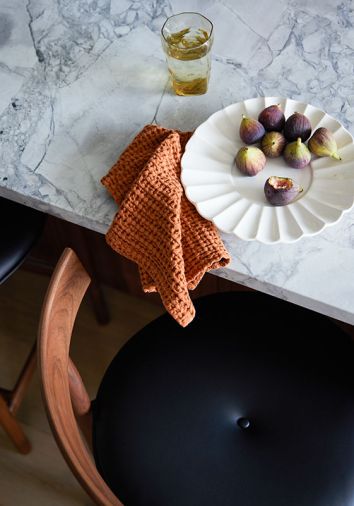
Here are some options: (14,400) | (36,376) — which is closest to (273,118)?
(14,400)

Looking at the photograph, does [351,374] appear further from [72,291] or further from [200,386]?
[72,291]

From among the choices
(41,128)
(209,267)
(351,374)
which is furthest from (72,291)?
(351,374)

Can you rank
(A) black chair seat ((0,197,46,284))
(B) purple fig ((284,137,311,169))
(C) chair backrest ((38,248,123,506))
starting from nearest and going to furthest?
(C) chair backrest ((38,248,123,506)), (B) purple fig ((284,137,311,169)), (A) black chair seat ((0,197,46,284))

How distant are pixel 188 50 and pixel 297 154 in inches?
9.2

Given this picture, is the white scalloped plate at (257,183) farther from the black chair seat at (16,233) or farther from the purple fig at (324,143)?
the black chair seat at (16,233)

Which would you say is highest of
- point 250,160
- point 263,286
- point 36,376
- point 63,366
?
point 250,160

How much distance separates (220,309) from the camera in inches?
39.5

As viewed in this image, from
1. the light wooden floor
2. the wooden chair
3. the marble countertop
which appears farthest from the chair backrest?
the light wooden floor

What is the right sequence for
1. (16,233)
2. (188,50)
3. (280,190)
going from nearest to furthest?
(280,190), (188,50), (16,233)

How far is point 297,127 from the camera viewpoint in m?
0.85

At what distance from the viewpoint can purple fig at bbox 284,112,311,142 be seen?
33.3 inches

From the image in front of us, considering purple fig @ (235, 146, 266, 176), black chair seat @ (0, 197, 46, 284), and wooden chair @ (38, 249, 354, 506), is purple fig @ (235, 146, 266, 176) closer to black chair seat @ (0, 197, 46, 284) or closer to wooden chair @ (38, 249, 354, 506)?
wooden chair @ (38, 249, 354, 506)

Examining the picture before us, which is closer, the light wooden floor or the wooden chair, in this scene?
the wooden chair

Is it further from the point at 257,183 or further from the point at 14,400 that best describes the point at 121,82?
the point at 14,400
